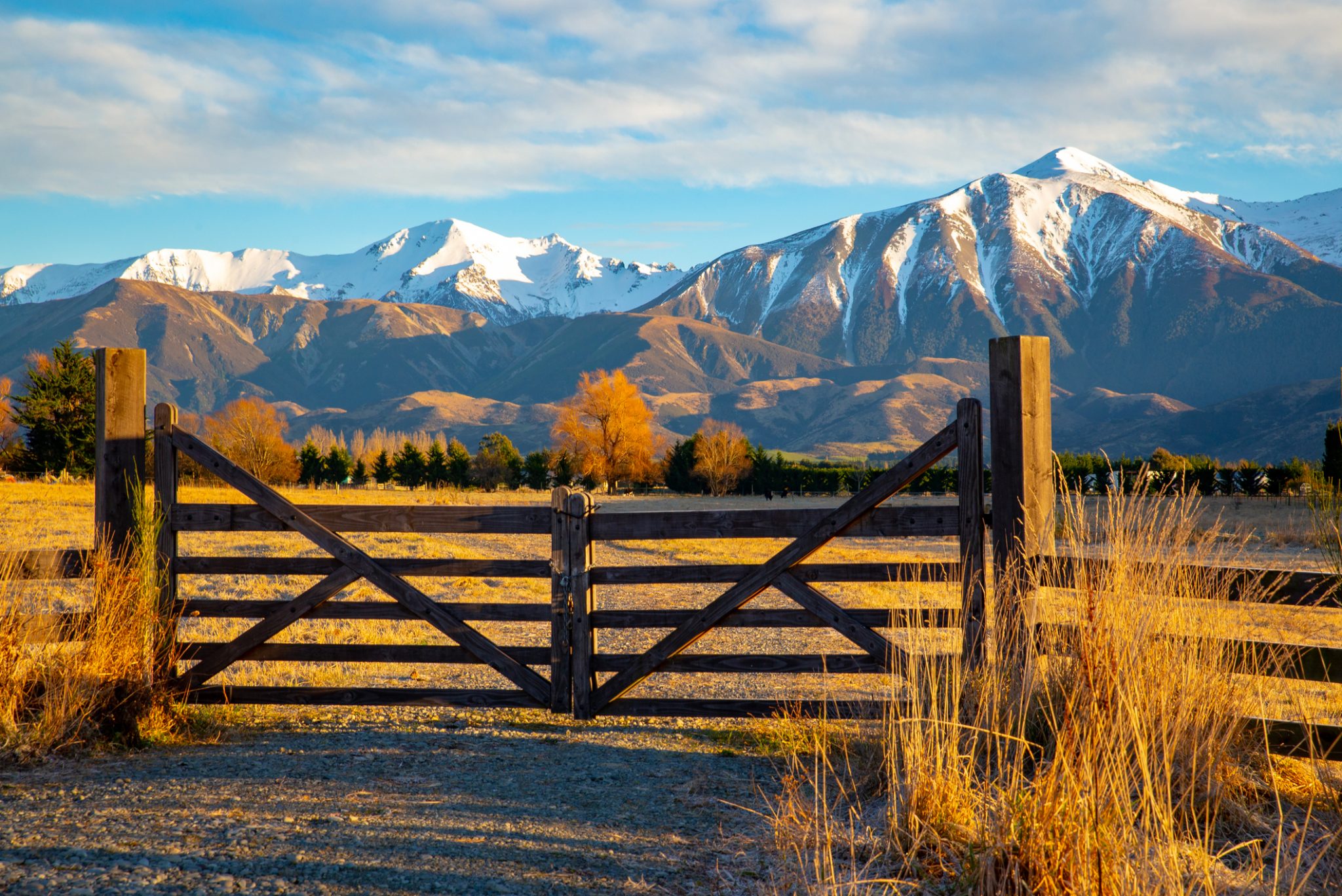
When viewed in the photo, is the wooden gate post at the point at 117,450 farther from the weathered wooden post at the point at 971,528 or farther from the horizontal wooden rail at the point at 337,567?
the weathered wooden post at the point at 971,528

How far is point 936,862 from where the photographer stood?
11.7 ft

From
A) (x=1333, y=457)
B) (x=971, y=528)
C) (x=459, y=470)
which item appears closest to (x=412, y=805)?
(x=971, y=528)

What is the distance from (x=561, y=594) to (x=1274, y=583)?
3.94m

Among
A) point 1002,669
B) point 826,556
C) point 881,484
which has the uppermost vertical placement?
point 881,484

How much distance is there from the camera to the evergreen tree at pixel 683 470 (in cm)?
6153

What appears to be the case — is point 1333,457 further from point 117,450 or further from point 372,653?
point 117,450

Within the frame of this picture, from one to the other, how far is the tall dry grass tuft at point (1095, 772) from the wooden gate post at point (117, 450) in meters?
4.65

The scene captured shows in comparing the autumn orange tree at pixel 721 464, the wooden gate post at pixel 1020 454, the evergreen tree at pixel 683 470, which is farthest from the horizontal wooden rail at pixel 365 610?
the evergreen tree at pixel 683 470

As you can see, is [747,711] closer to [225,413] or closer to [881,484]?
[881,484]

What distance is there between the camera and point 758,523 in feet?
19.2

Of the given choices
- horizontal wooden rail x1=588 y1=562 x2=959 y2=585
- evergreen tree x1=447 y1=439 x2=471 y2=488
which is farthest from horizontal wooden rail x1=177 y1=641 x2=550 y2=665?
evergreen tree x1=447 y1=439 x2=471 y2=488

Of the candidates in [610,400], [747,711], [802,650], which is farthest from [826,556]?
→ [610,400]

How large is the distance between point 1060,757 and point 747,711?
2831 mm

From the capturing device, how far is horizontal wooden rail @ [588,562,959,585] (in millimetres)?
5766
